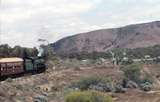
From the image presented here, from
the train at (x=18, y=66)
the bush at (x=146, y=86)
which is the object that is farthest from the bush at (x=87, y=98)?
the bush at (x=146, y=86)

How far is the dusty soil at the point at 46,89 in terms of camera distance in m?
47.0

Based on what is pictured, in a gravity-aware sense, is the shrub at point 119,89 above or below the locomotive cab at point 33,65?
below

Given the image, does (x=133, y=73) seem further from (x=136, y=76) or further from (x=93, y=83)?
(x=93, y=83)

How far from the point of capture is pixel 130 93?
67.9m

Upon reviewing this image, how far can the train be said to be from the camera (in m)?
55.1

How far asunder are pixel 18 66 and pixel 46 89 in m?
6.28

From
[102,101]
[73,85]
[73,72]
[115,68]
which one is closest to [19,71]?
[73,85]

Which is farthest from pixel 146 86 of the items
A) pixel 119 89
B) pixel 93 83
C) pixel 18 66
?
pixel 18 66

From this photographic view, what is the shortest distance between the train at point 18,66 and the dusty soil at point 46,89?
121cm

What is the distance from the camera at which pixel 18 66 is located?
197 ft

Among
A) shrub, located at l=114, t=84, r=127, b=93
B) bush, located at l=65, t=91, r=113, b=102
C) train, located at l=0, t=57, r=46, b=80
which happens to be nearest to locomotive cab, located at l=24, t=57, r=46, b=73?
train, located at l=0, t=57, r=46, b=80

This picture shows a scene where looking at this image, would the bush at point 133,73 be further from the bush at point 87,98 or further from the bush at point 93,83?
the bush at point 87,98

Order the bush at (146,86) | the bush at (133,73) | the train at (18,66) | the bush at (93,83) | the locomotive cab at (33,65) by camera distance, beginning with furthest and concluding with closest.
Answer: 1. the bush at (133,73)
2. the bush at (146,86)
3. the bush at (93,83)
4. the locomotive cab at (33,65)
5. the train at (18,66)

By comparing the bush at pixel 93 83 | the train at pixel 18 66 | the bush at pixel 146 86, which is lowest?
the bush at pixel 146 86
